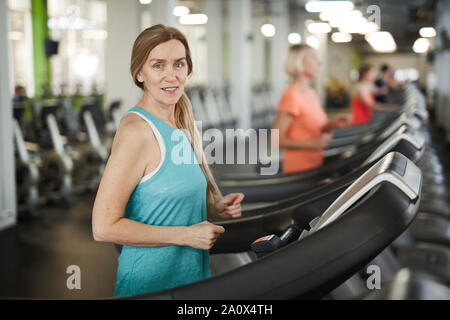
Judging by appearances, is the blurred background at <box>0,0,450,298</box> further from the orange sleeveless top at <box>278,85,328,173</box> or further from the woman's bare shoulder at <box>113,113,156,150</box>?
the orange sleeveless top at <box>278,85,328,173</box>

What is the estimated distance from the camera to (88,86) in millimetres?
9500

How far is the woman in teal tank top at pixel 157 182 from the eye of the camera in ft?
3.17

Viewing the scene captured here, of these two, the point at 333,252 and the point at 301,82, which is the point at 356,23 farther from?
the point at 333,252

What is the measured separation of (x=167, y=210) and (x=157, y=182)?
71 millimetres

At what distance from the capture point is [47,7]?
1041 centimetres

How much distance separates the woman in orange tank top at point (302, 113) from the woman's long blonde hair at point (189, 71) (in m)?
1.50

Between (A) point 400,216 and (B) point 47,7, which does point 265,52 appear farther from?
(A) point 400,216

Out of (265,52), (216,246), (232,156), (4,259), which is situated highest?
(265,52)

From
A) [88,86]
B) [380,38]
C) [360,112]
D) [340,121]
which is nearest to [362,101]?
[360,112]

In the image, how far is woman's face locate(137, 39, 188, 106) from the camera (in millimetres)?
970

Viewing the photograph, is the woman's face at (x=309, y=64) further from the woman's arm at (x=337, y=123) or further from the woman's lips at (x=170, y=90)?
the woman's lips at (x=170, y=90)

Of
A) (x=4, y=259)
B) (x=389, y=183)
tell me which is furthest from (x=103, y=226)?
(x=4, y=259)

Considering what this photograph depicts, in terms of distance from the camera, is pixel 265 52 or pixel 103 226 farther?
pixel 265 52

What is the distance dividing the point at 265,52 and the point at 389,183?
1675 centimetres
